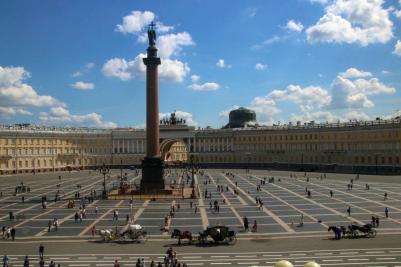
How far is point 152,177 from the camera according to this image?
5803cm

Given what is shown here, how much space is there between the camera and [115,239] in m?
31.5

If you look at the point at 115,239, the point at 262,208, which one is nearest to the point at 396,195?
the point at 262,208

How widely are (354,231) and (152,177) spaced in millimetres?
31707

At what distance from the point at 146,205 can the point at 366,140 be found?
62462 mm

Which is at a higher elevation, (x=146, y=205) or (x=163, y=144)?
(x=163, y=144)

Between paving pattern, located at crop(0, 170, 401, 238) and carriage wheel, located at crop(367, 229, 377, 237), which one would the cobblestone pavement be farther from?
carriage wheel, located at crop(367, 229, 377, 237)

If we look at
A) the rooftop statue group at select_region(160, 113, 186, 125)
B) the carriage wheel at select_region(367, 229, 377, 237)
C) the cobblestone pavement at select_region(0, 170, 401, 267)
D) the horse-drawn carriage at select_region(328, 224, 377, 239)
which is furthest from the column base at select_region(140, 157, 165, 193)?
the rooftop statue group at select_region(160, 113, 186, 125)

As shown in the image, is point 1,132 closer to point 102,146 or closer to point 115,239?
point 102,146

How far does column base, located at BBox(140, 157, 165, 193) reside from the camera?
57531 millimetres

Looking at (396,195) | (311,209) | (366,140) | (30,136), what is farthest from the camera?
(30,136)

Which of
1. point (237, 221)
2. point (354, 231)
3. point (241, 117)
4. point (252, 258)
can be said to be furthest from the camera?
point (241, 117)

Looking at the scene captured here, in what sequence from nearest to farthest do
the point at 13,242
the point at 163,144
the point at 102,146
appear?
the point at 13,242 → the point at 102,146 → the point at 163,144

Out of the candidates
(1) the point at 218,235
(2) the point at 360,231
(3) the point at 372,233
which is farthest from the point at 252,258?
(3) the point at 372,233

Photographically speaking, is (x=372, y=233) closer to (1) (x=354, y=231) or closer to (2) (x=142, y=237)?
(1) (x=354, y=231)
